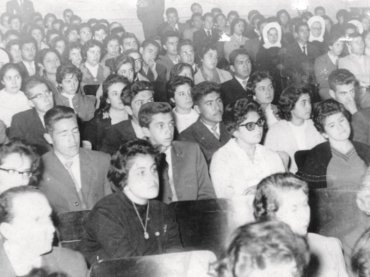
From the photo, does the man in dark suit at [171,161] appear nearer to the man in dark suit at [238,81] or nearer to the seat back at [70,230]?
the seat back at [70,230]

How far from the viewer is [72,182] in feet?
10.8

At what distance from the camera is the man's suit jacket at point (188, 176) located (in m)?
3.54

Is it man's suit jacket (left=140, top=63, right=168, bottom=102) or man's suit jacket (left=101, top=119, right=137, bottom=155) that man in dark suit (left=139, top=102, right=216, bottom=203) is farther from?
man's suit jacket (left=140, top=63, right=168, bottom=102)

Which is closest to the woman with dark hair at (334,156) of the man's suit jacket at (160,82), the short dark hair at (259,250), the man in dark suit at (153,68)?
Answer: the short dark hair at (259,250)

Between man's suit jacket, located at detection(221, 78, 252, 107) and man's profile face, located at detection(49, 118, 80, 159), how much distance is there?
269 centimetres

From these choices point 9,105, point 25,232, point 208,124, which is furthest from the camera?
point 9,105

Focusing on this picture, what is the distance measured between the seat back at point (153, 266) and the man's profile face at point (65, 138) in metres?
1.49

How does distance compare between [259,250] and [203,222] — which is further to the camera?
[203,222]

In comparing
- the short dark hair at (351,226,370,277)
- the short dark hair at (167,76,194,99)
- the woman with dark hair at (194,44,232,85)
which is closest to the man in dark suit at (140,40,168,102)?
the woman with dark hair at (194,44,232,85)

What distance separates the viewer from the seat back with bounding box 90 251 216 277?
194 centimetres

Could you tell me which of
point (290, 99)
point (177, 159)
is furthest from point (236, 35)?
point (177, 159)

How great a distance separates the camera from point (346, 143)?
11.4 feet

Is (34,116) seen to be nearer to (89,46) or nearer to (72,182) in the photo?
(72,182)

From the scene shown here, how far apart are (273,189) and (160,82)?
444 cm
